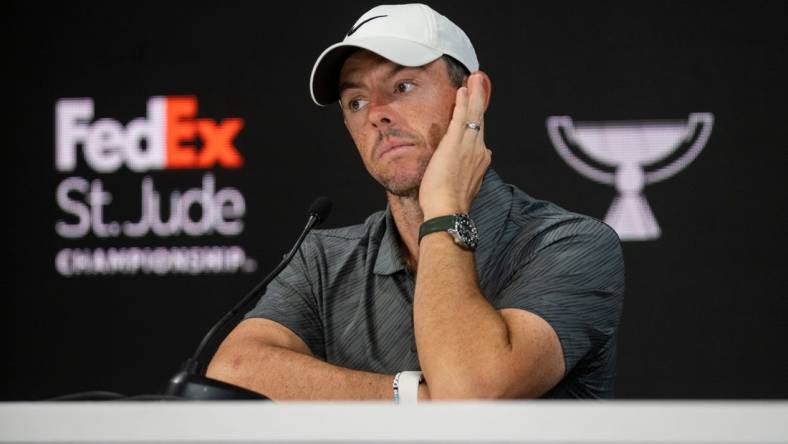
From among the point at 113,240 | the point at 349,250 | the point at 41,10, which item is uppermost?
the point at 41,10

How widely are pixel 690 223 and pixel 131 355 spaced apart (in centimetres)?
194

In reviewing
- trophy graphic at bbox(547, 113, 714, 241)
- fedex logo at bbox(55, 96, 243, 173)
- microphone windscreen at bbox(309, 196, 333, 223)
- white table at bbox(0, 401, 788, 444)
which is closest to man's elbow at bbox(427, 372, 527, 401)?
microphone windscreen at bbox(309, 196, 333, 223)

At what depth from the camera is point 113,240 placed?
142 inches

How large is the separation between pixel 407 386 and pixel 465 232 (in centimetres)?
24

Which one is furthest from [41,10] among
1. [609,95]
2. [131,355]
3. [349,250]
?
[349,250]

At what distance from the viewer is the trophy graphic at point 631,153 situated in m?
3.28

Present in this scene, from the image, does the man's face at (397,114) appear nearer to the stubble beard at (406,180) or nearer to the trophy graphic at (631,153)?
the stubble beard at (406,180)

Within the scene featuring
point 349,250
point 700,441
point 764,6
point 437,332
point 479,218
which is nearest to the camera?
point 700,441

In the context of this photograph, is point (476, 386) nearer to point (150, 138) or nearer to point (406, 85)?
point (406, 85)

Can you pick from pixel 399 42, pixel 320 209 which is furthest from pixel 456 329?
pixel 399 42

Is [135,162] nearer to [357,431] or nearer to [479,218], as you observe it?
[479,218]

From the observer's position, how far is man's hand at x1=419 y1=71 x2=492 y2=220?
1569mm

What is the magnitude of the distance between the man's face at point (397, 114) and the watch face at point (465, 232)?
0.18 meters

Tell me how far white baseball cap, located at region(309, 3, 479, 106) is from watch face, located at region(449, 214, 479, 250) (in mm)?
304
